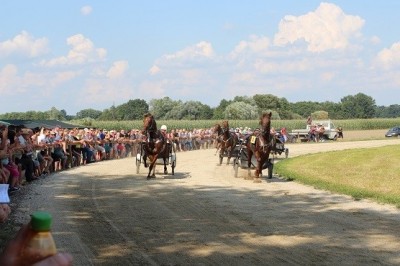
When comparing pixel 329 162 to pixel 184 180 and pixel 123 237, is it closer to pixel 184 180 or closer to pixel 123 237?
pixel 184 180

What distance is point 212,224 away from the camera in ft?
35.1

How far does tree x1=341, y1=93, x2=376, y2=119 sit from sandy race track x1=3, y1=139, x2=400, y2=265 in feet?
521

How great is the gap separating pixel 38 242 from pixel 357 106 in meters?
177

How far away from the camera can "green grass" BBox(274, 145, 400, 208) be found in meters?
16.2

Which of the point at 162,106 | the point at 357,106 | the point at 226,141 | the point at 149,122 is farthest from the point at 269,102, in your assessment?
the point at 149,122

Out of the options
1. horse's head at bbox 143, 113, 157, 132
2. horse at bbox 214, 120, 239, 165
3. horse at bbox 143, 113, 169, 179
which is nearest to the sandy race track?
horse at bbox 143, 113, 169, 179

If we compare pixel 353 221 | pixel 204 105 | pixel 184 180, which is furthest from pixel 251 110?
pixel 353 221

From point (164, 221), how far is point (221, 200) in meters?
3.32

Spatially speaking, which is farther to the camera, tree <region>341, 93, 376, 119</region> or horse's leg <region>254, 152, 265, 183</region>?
tree <region>341, 93, 376, 119</region>

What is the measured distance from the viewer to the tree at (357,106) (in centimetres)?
17212

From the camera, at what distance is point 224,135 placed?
96.7 feet

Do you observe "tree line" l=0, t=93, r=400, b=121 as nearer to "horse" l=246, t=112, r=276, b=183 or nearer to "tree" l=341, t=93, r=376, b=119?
"tree" l=341, t=93, r=376, b=119

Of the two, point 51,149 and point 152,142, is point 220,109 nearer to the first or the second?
point 51,149

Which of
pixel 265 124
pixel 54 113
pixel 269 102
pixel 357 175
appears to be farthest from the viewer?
pixel 269 102
